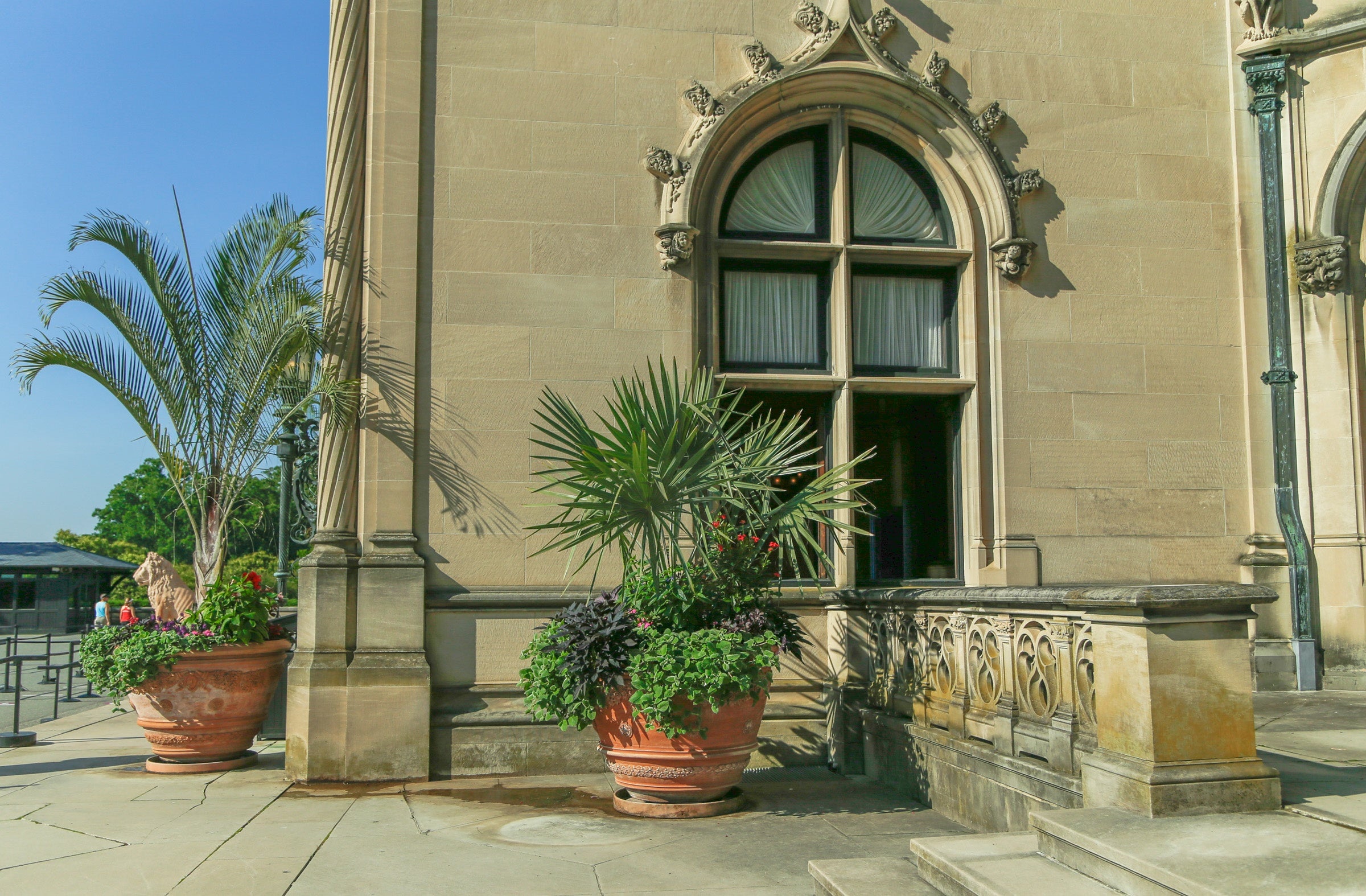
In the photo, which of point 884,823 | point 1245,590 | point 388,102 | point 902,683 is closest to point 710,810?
point 884,823

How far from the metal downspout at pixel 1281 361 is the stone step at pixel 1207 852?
5.47 metres

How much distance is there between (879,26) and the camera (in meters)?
10.0

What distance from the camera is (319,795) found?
8.05 m

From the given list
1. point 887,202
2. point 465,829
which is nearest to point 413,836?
point 465,829

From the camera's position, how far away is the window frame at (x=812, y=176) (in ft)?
32.9

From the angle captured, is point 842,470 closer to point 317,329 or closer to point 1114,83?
point 317,329

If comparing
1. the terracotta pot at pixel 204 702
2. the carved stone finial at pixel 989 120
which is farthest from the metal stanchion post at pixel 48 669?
the carved stone finial at pixel 989 120

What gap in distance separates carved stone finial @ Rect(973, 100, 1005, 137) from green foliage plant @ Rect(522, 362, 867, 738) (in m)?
3.73

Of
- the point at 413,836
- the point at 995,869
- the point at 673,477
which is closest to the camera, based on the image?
the point at 995,869

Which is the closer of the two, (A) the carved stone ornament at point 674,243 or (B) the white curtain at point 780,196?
(A) the carved stone ornament at point 674,243

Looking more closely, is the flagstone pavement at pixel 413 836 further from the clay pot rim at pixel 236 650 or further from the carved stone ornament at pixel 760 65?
the carved stone ornament at pixel 760 65

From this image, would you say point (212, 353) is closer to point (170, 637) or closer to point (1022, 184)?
point (170, 637)

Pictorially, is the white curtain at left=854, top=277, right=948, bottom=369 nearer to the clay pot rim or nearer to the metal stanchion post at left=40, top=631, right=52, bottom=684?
the clay pot rim

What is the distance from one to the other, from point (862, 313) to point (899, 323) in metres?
0.36
